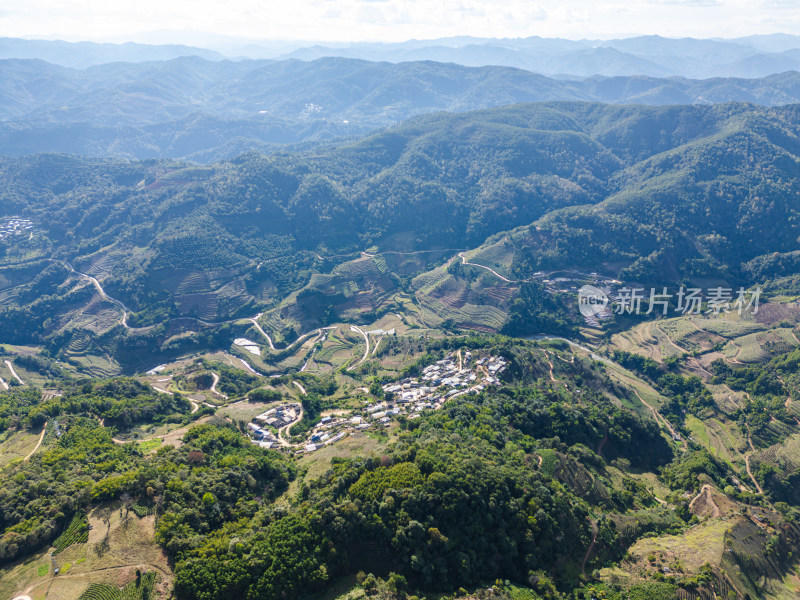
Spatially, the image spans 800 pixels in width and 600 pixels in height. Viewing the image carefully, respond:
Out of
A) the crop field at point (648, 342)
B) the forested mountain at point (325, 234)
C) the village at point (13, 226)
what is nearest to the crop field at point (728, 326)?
the crop field at point (648, 342)

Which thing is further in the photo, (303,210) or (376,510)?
(303,210)

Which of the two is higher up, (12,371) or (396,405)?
(396,405)

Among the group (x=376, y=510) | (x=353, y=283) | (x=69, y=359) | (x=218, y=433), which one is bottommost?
(x=69, y=359)

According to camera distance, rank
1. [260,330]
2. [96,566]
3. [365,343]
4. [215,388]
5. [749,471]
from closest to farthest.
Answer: [96,566], [749,471], [215,388], [365,343], [260,330]

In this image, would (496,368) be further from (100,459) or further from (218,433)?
(100,459)

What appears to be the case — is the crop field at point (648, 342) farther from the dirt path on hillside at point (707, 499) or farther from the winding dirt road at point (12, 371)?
the winding dirt road at point (12, 371)

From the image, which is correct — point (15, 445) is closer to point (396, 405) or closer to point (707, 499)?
point (396, 405)

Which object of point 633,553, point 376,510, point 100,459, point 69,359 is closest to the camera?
point 376,510

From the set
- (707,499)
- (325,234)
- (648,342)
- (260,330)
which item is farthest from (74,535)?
(325,234)

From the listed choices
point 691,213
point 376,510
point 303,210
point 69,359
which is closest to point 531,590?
point 376,510
